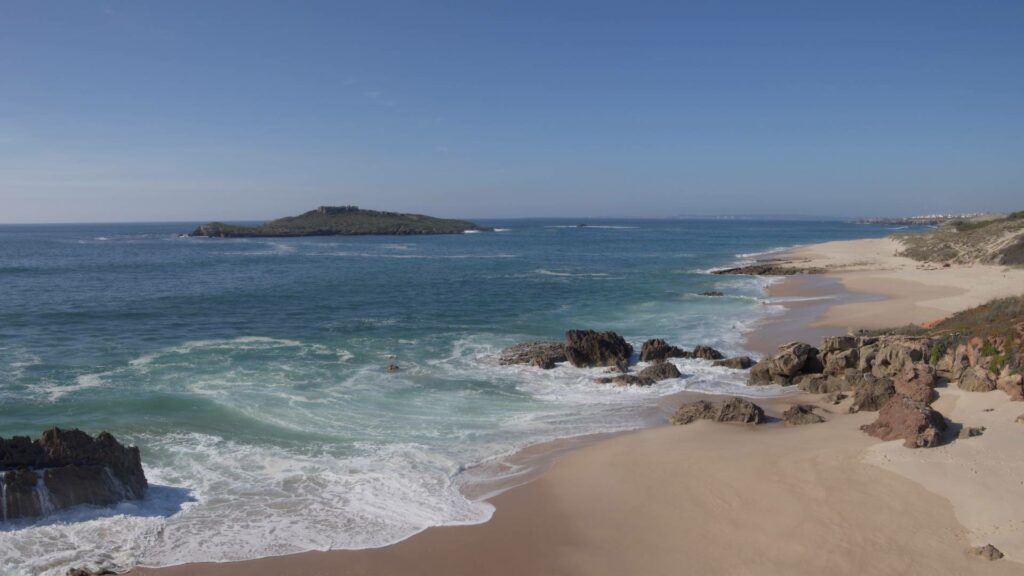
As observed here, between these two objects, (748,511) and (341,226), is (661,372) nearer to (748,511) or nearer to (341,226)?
(748,511)

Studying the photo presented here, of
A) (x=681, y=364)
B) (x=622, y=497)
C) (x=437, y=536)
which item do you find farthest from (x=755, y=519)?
→ (x=681, y=364)

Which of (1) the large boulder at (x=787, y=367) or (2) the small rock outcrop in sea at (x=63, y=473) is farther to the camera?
(1) the large boulder at (x=787, y=367)

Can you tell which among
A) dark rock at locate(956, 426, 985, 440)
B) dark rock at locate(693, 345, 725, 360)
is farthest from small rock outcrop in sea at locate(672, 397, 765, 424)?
dark rock at locate(693, 345, 725, 360)

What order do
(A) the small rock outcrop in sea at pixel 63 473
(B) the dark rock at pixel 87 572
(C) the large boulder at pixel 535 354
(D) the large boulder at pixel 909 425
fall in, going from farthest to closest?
(C) the large boulder at pixel 535 354 → (D) the large boulder at pixel 909 425 → (A) the small rock outcrop in sea at pixel 63 473 → (B) the dark rock at pixel 87 572

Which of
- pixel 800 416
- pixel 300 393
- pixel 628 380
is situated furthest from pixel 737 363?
pixel 300 393

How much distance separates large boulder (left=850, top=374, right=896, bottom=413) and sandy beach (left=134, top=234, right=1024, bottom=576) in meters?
0.44

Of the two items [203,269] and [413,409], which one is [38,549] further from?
[203,269]

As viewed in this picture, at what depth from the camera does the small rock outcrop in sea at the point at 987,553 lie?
30.7 feet

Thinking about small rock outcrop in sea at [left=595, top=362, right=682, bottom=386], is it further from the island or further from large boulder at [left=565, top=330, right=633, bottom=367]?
the island

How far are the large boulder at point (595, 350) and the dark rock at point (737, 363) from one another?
3.43 meters

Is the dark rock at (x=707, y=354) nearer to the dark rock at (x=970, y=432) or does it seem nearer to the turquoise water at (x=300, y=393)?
the turquoise water at (x=300, y=393)

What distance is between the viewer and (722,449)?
14.7m

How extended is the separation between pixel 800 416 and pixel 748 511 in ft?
19.8

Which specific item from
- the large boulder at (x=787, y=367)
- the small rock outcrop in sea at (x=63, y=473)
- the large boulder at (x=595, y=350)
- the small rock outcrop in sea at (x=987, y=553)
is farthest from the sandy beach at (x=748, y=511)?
the large boulder at (x=595, y=350)
